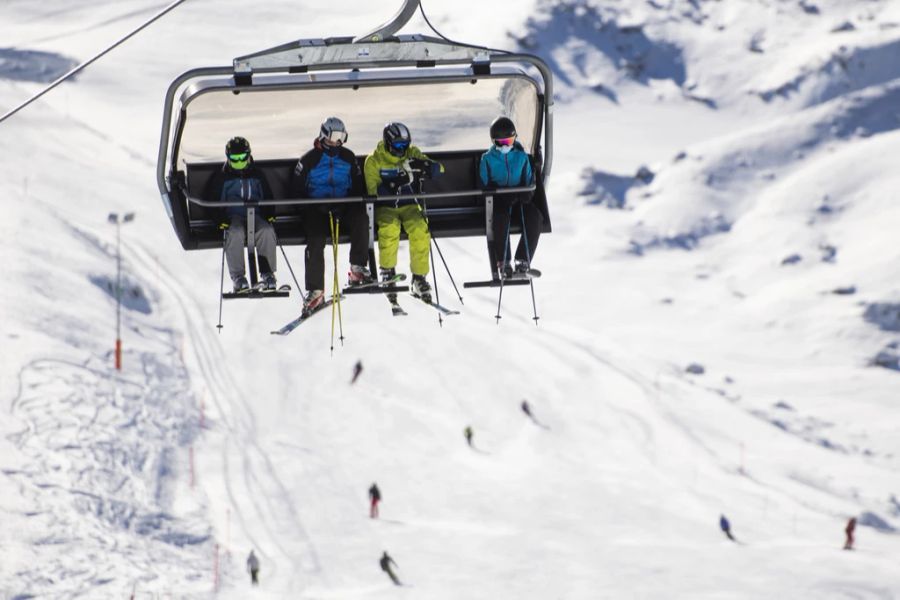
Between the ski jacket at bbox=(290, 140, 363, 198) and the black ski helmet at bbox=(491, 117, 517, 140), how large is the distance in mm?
1168

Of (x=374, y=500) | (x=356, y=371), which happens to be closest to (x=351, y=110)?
(x=374, y=500)

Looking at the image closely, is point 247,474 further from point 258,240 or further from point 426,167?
point 426,167

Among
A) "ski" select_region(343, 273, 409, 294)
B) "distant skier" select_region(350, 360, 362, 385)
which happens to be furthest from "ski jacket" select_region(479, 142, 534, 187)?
"distant skier" select_region(350, 360, 362, 385)

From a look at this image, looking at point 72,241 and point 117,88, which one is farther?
point 117,88

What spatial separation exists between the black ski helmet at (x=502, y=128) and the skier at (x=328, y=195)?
3.83 ft

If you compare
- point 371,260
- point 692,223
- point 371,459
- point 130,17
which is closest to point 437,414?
point 371,459

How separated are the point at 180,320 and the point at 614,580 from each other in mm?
21485

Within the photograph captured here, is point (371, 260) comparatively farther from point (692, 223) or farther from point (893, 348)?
point (692, 223)

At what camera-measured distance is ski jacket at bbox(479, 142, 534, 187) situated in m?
12.3

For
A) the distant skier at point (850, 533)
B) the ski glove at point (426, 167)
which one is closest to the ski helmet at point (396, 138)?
the ski glove at point (426, 167)

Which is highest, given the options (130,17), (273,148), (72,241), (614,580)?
(130,17)

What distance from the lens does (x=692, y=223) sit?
10469cm

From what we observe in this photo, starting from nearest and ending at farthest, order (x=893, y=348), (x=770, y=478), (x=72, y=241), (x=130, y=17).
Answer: (x=770, y=478) < (x=72, y=241) < (x=893, y=348) < (x=130, y=17)

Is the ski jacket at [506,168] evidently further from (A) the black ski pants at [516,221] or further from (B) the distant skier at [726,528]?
(B) the distant skier at [726,528]
